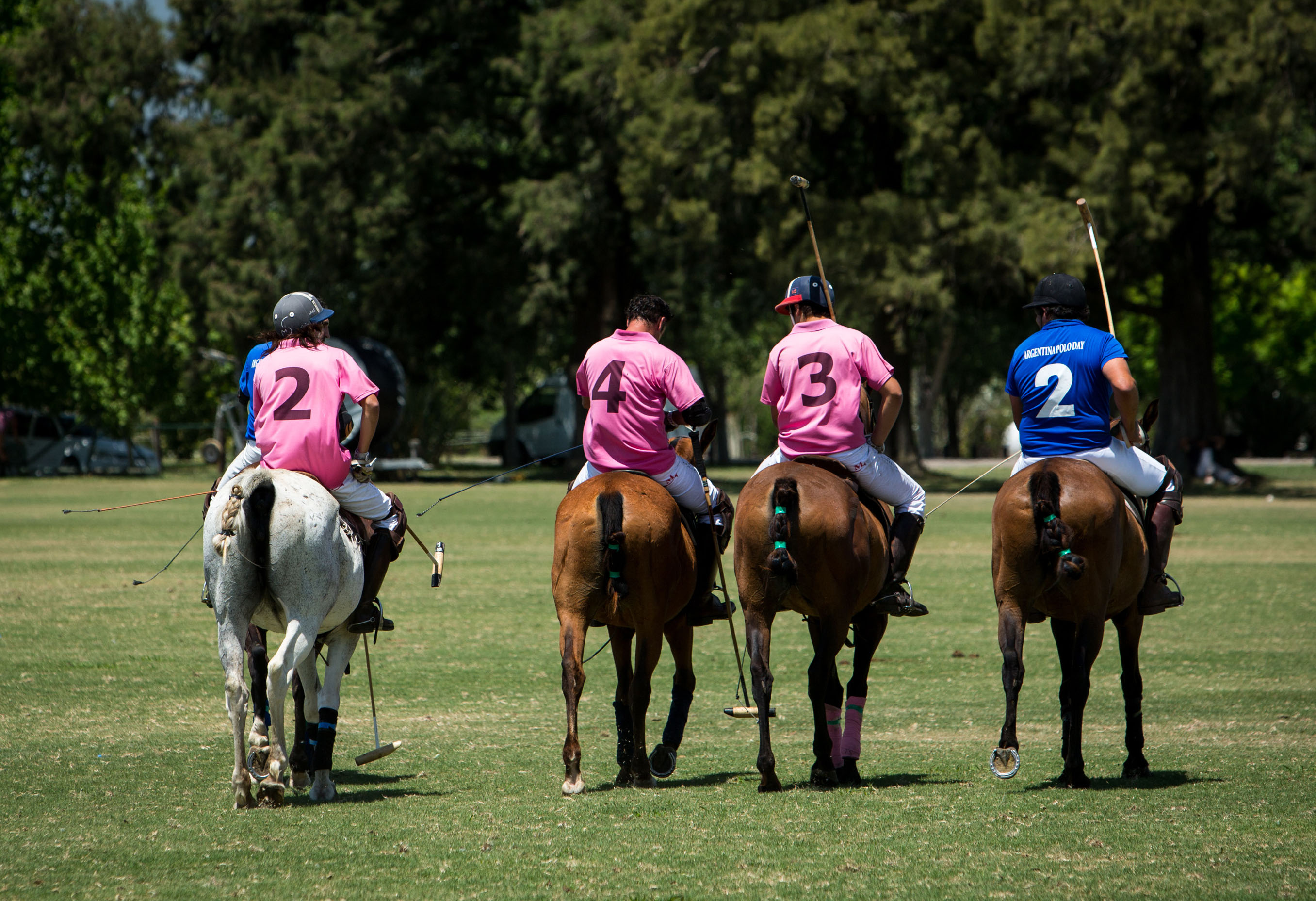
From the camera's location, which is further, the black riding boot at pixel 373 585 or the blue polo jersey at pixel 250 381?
the blue polo jersey at pixel 250 381

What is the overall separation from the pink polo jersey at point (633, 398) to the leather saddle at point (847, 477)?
74cm

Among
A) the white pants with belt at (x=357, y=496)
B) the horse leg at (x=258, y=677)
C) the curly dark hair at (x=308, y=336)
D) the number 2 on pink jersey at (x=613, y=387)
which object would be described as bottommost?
the horse leg at (x=258, y=677)

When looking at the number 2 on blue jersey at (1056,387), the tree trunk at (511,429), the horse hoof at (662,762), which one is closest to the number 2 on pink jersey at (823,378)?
the number 2 on blue jersey at (1056,387)

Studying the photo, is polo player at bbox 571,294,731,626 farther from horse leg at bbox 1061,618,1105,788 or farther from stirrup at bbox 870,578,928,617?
horse leg at bbox 1061,618,1105,788

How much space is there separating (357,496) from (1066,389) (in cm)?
396

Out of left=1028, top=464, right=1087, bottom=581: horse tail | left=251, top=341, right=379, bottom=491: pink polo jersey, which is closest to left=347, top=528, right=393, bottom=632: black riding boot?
left=251, top=341, right=379, bottom=491: pink polo jersey

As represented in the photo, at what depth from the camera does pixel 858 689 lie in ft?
26.8

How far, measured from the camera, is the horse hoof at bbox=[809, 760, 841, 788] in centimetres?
757

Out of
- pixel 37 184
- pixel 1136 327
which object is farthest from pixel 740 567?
pixel 1136 327

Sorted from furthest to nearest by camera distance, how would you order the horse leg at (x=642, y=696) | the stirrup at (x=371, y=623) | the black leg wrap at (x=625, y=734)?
1. the stirrup at (x=371, y=623)
2. the black leg wrap at (x=625, y=734)
3. the horse leg at (x=642, y=696)

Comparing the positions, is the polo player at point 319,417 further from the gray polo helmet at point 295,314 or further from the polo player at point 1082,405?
the polo player at point 1082,405

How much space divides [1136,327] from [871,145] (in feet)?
99.6

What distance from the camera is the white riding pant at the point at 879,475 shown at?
806cm

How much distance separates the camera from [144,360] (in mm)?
52188
